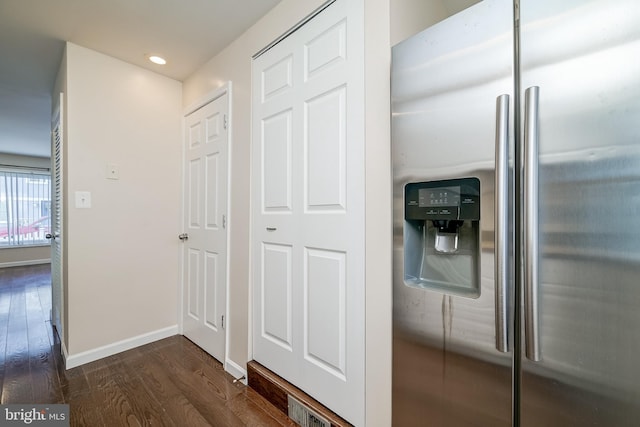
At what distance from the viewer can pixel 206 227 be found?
2.29 m

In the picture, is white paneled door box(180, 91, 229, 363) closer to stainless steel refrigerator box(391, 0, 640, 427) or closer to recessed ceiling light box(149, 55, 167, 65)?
recessed ceiling light box(149, 55, 167, 65)

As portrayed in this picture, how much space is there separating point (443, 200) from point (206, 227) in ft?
6.29

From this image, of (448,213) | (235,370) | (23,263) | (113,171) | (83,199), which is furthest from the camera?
(23,263)

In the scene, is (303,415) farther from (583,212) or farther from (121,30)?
(121,30)

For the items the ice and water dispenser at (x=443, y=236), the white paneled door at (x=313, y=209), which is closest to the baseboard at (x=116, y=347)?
the white paneled door at (x=313, y=209)

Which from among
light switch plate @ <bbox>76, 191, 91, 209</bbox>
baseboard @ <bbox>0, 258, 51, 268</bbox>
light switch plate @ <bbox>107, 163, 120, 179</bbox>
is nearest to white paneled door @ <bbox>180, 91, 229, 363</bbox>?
light switch plate @ <bbox>107, 163, 120, 179</bbox>

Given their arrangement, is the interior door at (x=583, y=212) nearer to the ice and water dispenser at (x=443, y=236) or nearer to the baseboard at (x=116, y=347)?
the ice and water dispenser at (x=443, y=236)

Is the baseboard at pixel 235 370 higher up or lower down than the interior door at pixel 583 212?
lower down

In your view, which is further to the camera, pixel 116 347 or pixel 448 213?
pixel 116 347

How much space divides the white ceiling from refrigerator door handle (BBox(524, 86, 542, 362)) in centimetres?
155

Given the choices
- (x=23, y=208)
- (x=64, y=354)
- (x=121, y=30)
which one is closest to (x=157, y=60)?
(x=121, y=30)

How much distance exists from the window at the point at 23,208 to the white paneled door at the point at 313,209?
6.76m

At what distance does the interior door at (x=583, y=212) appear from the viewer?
67 centimetres

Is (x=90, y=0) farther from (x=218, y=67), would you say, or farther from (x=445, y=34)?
(x=445, y=34)
